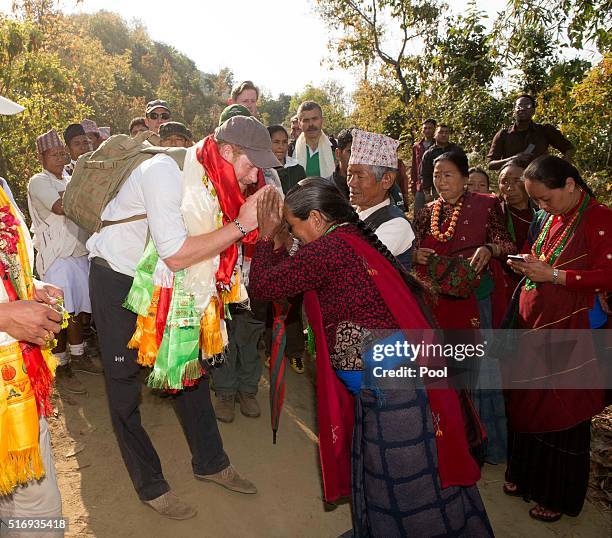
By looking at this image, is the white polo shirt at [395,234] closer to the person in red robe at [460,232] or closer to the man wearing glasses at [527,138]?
the person in red robe at [460,232]

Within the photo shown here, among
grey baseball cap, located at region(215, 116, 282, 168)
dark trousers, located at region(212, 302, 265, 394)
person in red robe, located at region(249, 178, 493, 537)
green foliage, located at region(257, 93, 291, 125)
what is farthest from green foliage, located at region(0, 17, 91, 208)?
green foliage, located at region(257, 93, 291, 125)

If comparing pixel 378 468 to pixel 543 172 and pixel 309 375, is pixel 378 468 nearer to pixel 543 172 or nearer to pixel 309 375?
pixel 543 172

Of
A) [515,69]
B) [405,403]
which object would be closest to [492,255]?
[405,403]

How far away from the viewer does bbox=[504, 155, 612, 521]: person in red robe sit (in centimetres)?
302

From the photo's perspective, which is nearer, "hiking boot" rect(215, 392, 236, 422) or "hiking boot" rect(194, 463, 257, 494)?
"hiking boot" rect(194, 463, 257, 494)

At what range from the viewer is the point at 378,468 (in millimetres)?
2305

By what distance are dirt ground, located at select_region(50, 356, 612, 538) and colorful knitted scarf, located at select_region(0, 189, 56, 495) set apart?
3.93ft

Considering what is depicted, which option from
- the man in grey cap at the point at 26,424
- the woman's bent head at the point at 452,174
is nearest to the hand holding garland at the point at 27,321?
the man in grey cap at the point at 26,424

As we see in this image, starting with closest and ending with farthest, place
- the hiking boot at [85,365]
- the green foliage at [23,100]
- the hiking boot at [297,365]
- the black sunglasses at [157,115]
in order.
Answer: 1. the hiking boot at [85,365]
2. the hiking boot at [297,365]
3. the black sunglasses at [157,115]
4. the green foliage at [23,100]

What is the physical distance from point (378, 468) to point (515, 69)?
1118 cm

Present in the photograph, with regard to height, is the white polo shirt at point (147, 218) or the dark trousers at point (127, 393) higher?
the white polo shirt at point (147, 218)

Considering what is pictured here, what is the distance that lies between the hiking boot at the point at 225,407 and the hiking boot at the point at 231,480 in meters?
0.83

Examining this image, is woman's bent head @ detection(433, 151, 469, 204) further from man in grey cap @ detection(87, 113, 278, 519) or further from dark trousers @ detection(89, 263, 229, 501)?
dark trousers @ detection(89, 263, 229, 501)

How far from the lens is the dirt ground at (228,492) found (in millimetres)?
2986
